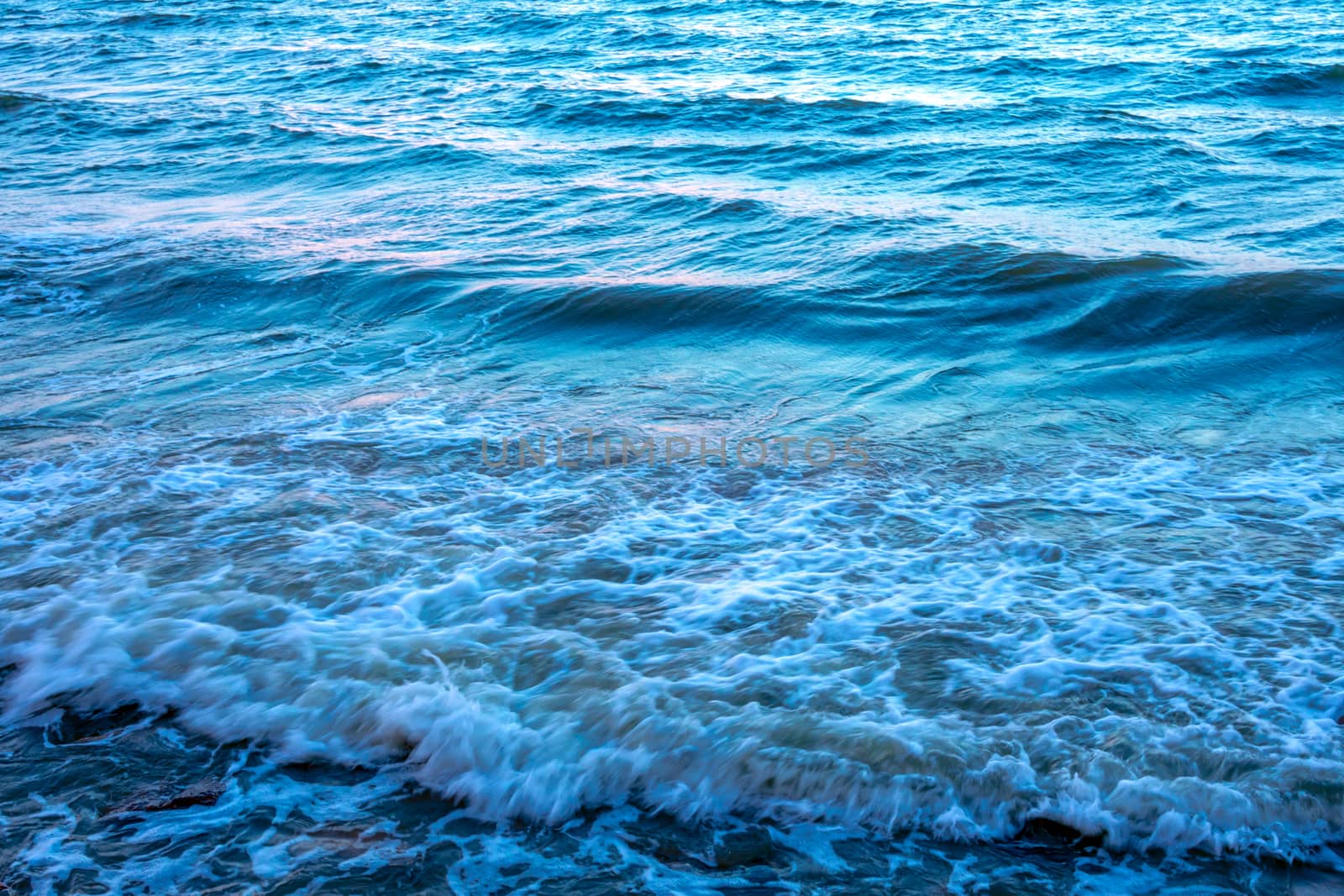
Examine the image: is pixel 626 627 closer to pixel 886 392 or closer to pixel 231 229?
pixel 886 392

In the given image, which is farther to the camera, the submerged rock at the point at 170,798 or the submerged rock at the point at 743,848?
the submerged rock at the point at 170,798

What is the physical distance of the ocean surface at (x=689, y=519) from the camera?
2986 mm

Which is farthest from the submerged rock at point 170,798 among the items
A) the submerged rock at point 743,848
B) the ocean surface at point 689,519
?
the submerged rock at point 743,848

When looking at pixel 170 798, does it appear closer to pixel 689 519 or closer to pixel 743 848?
pixel 743 848

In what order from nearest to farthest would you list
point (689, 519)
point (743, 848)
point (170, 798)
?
point (743, 848), point (170, 798), point (689, 519)

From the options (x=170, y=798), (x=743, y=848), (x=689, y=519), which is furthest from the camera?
A: (x=689, y=519)

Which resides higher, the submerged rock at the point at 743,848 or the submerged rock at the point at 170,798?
the submerged rock at the point at 170,798

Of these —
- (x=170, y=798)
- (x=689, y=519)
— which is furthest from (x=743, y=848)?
(x=689, y=519)

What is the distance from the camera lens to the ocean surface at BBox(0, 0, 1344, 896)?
299 cm

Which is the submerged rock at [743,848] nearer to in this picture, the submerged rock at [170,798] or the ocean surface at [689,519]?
the ocean surface at [689,519]

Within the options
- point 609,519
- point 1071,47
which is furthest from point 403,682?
point 1071,47

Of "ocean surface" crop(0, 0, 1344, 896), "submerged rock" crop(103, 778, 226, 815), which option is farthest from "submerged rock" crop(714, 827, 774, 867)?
"submerged rock" crop(103, 778, 226, 815)

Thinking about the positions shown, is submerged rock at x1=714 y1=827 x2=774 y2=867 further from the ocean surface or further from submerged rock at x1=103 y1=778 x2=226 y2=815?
submerged rock at x1=103 y1=778 x2=226 y2=815

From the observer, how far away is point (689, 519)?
462 cm
